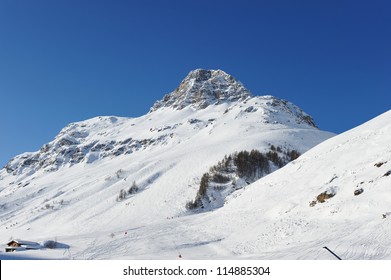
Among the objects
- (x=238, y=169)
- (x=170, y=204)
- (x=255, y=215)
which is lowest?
(x=255, y=215)

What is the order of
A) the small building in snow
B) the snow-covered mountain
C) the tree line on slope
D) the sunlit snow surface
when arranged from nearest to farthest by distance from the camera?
the sunlit snow surface → the snow-covered mountain → the small building in snow → the tree line on slope

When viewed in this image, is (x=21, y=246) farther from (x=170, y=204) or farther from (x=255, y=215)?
(x=170, y=204)

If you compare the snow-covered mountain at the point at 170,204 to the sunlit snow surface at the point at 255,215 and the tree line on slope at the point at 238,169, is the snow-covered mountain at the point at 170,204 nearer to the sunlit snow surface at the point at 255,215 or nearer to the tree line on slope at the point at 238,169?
the sunlit snow surface at the point at 255,215

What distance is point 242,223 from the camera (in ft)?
127

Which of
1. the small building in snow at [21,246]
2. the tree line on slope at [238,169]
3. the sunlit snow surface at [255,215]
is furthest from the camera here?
the tree line on slope at [238,169]

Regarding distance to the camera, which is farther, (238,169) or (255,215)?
(238,169)

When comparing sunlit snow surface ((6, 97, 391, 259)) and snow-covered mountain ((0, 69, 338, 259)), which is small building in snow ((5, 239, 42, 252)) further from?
snow-covered mountain ((0, 69, 338, 259))

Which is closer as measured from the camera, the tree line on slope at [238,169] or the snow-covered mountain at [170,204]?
the snow-covered mountain at [170,204]

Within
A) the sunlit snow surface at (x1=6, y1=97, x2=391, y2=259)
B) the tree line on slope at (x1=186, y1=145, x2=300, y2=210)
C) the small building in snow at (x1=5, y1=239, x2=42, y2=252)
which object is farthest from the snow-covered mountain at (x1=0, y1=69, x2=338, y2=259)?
the small building in snow at (x1=5, y1=239, x2=42, y2=252)

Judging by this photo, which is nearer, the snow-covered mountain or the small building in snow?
the snow-covered mountain

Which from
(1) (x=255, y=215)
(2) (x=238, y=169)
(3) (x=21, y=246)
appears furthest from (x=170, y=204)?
(1) (x=255, y=215)

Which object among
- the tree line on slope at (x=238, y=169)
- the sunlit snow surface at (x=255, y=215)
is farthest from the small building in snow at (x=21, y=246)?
the tree line on slope at (x=238, y=169)

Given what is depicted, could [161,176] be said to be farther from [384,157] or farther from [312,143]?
[384,157]
